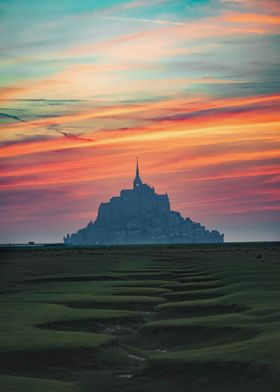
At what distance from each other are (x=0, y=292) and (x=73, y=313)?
15887mm

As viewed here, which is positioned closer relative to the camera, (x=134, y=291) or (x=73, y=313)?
(x=73, y=313)

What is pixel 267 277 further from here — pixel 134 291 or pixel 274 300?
pixel 274 300

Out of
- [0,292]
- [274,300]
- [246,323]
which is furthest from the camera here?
[0,292]

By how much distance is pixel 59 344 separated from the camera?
24.5 meters

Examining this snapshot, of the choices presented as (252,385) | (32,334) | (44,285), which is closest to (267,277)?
(44,285)

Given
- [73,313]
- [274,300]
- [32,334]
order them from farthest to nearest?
1. [274,300]
2. [73,313]
3. [32,334]

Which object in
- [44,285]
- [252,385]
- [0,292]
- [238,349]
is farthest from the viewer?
[44,285]

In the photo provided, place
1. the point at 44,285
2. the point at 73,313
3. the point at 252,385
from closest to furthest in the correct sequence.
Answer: the point at 252,385
the point at 73,313
the point at 44,285

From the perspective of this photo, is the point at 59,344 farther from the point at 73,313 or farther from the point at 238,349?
the point at 73,313

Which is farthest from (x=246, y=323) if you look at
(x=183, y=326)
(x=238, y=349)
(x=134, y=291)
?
(x=134, y=291)

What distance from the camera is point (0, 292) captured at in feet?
157

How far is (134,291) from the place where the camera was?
160 ft

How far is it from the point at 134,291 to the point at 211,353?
25758 mm

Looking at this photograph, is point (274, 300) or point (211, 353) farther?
point (274, 300)
